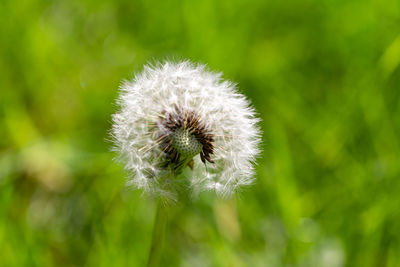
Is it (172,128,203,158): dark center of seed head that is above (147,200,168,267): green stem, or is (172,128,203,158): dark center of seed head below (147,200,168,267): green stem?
above

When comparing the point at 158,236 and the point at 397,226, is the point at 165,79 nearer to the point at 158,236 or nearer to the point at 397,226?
the point at 158,236

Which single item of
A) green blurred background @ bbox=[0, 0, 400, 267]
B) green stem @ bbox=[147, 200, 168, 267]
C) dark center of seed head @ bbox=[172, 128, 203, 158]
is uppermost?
green blurred background @ bbox=[0, 0, 400, 267]

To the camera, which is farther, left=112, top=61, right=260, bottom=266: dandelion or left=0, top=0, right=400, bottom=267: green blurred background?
left=0, top=0, right=400, bottom=267: green blurred background

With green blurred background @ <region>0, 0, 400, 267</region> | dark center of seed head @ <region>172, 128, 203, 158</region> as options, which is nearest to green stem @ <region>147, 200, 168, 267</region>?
dark center of seed head @ <region>172, 128, 203, 158</region>

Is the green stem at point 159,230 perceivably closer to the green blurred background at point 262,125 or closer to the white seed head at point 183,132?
the white seed head at point 183,132

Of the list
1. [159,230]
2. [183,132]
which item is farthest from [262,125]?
[159,230]

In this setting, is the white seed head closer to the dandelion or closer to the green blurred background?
the dandelion

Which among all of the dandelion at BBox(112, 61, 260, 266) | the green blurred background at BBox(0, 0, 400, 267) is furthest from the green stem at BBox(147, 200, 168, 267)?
the green blurred background at BBox(0, 0, 400, 267)
